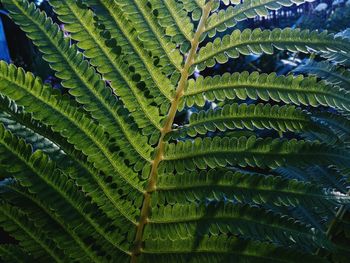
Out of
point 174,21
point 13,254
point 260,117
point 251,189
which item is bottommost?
point 13,254

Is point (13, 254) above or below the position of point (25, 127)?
below

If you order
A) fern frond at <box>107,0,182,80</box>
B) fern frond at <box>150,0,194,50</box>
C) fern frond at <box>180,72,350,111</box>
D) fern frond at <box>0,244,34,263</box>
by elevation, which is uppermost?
fern frond at <box>150,0,194,50</box>

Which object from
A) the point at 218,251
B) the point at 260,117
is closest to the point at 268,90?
the point at 260,117

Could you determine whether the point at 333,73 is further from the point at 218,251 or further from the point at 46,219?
the point at 46,219

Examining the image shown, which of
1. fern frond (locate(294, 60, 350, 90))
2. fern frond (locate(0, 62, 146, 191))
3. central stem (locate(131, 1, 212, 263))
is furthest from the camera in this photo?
fern frond (locate(294, 60, 350, 90))

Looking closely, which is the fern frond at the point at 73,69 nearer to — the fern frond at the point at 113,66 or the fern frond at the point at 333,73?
the fern frond at the point at 113,66

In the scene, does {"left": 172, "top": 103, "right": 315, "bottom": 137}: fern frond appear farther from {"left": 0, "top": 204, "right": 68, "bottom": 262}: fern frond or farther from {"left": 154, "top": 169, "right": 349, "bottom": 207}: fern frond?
{"left": 0, "top": 204, "right": 68, "bottom": 262}: fern frond

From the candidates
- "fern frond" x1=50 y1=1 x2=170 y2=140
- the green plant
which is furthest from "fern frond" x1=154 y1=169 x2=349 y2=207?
"fern frond" x1=50 y1=1 x2=170 y2=140

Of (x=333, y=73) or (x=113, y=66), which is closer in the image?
(x=113, y=66)

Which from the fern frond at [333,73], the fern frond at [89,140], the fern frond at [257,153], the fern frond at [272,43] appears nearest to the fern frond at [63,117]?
the fern frond at [89,140]
